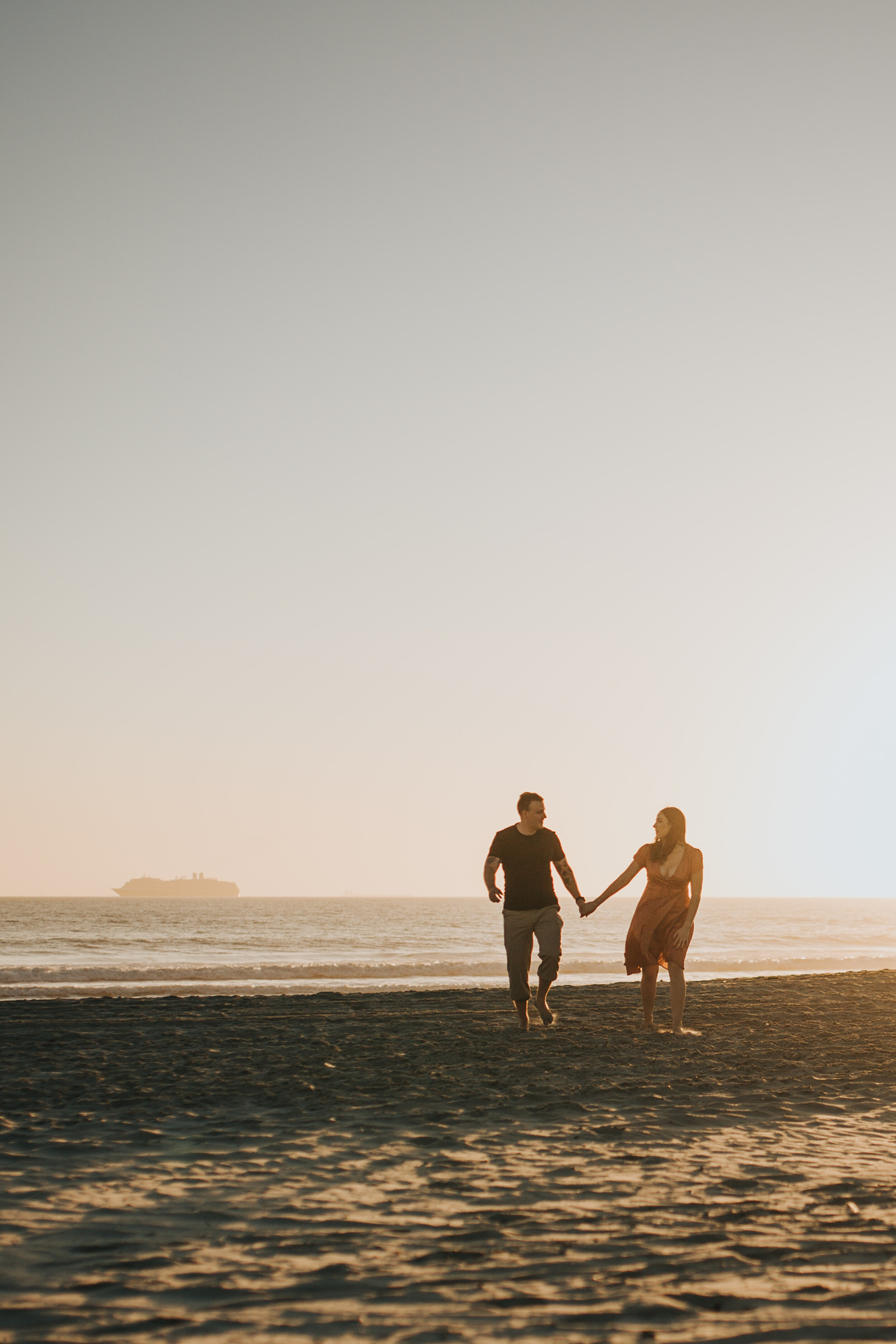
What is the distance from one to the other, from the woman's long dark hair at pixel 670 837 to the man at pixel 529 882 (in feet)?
2.41

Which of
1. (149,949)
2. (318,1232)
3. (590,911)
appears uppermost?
(590,911)

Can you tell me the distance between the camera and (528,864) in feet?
27.3

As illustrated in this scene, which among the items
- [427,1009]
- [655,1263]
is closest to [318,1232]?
[655,1263]

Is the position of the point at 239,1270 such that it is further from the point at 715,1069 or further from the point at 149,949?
the point at 149,949

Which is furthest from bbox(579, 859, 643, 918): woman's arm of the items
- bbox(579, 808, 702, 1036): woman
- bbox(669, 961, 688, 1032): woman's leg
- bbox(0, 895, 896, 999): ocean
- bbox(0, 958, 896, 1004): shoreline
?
bbox(0, 895, 896, 999): ocean

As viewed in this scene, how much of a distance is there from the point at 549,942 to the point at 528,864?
2.20 ft

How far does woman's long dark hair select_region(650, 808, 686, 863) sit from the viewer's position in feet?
26.6

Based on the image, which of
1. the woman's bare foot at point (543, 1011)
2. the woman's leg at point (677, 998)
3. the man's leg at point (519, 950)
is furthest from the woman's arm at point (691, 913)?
the woman's bare foot at point (543, 1011)

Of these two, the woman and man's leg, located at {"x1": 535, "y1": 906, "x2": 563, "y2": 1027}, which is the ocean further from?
the woman

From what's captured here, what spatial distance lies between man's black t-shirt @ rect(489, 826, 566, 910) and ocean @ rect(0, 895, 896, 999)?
7946mm

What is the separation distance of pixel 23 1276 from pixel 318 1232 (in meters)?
0.94

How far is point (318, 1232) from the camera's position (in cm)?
332

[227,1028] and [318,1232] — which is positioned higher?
[318,1232]

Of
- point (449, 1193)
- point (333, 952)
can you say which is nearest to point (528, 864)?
point (449, 1193)
